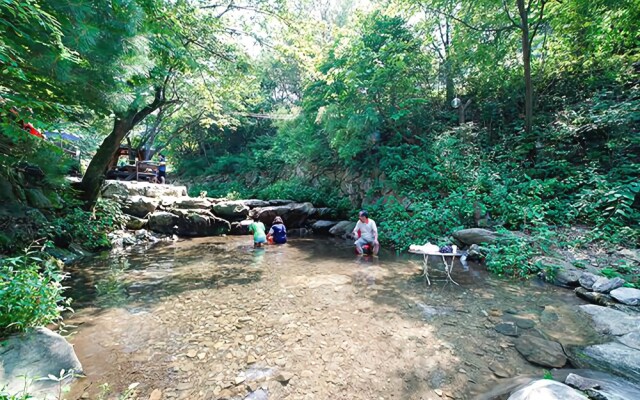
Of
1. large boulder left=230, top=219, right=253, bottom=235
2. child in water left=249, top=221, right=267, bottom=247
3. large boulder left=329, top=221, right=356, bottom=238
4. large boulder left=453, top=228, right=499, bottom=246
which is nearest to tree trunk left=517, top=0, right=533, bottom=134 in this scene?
large boulder left=453, top=228, right=499, bottom=246

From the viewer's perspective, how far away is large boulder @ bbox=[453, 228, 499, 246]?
6153 mm

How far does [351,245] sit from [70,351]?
23.5 ft

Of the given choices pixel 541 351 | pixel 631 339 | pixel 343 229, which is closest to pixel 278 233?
pixel 343 229

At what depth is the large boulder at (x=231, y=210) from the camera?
1113 cm

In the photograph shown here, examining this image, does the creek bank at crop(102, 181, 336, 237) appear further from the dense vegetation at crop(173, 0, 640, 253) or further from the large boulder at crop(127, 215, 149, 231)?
the dense vegetation at crop(173, 0, 640, 253)

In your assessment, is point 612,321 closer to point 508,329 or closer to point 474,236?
point 508,329

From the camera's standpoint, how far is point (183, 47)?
5.59 meters

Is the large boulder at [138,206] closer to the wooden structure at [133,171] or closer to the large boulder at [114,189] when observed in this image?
the large boulder at [114,189]

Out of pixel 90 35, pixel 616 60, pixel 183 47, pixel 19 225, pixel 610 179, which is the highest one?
pixel 616 60

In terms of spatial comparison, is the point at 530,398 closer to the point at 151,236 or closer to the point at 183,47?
the point at 183,47

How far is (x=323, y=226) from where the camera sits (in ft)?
37.9

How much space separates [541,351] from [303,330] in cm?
253

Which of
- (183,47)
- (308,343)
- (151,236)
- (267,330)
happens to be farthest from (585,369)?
(151,236)

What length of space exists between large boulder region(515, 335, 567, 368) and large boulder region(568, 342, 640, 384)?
0.10 meters
